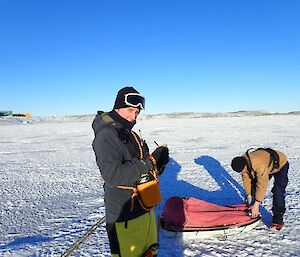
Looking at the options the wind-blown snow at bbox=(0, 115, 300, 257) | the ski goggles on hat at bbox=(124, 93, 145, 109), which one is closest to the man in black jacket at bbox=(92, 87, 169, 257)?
the ski goggles on hat at bbox=(124, 93, 145, 109)

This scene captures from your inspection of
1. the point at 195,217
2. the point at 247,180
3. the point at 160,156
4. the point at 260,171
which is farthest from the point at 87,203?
the point at 160,156

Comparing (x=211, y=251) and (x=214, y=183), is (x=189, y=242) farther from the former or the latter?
(x=214, y=183)

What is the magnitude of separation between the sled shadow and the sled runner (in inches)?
22.9

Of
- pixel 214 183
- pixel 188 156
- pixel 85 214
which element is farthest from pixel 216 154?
pixel 85 214

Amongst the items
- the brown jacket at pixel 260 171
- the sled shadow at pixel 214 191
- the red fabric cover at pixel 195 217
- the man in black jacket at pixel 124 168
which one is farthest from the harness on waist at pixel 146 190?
the sled shadow at pixel 214 191

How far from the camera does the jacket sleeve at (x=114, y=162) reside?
2018 mm

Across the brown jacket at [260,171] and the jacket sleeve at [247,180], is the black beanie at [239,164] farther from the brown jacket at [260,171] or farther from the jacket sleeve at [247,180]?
the jacket sleeve at [247,180]

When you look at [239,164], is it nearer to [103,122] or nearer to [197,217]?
[197,217]

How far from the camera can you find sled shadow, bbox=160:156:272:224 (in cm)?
517

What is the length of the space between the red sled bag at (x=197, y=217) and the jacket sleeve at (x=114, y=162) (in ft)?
5.94

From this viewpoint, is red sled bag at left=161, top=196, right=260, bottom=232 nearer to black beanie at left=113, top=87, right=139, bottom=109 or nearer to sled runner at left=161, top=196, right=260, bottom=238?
sled runner at left=161, top=196, right=260, bottom=238

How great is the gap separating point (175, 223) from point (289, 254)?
1239 mm

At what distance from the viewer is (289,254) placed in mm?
3289

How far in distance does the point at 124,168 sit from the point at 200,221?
203cm
